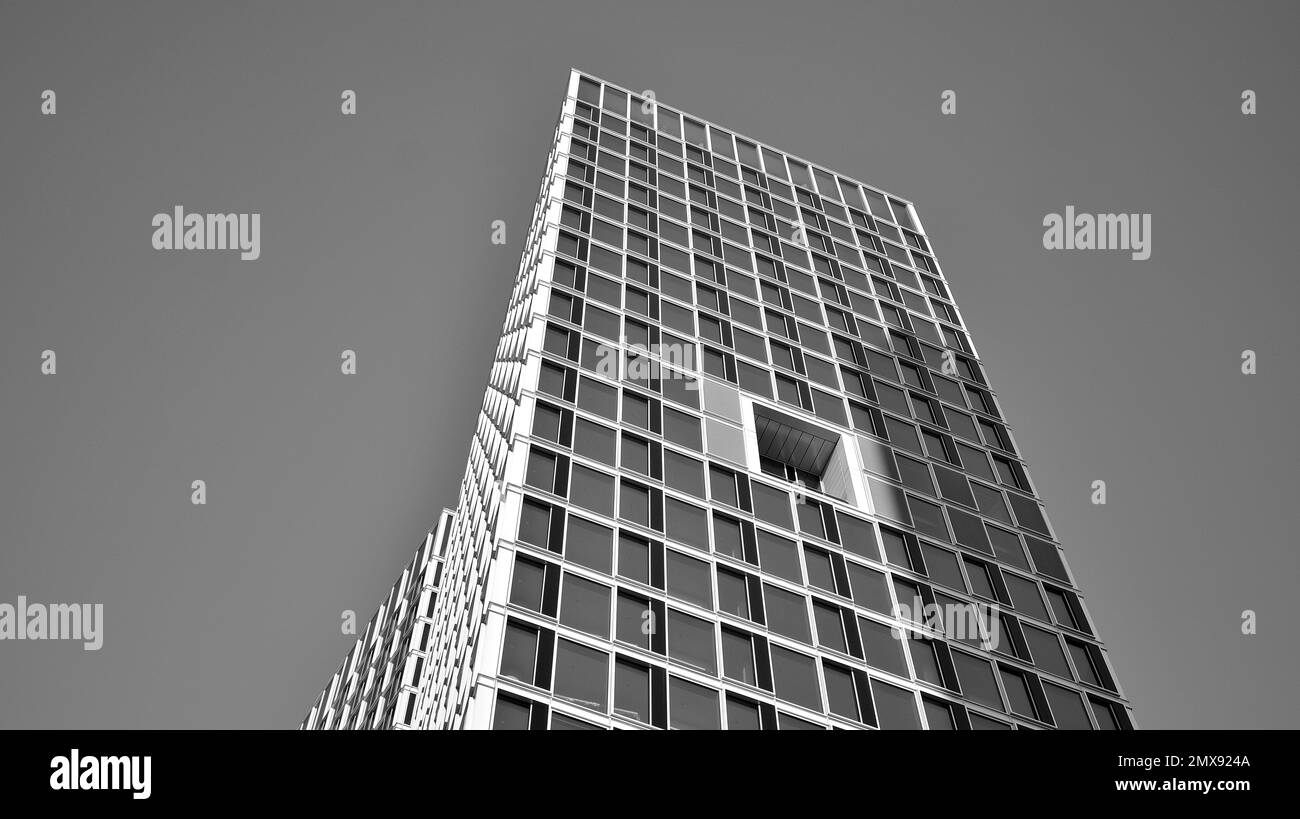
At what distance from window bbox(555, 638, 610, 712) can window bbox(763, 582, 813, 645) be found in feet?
22.6

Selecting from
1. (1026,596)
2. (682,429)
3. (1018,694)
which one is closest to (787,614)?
(1018,694)

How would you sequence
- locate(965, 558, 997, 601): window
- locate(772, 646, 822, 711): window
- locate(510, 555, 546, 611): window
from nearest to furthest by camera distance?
locate(510, 555, 546, 611): window, locate(772, 646, 822, 711): window, locate(965, 558, 997, 601): window

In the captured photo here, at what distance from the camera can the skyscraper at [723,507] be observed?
35.1m

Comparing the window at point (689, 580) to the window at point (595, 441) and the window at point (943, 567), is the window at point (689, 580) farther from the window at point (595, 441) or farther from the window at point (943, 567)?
the window at point (943, 567)

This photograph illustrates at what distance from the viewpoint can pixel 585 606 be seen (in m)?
35.2

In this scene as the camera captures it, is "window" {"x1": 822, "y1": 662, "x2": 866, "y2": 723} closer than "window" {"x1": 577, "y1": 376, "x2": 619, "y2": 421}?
Yes

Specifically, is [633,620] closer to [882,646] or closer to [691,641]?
[691,641]

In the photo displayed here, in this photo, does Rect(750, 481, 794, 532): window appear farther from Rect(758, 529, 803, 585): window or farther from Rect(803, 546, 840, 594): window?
Rect(803, 546, 840, 594): window

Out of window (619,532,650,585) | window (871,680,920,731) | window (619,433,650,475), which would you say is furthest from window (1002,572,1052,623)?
window (619,532,650,585)

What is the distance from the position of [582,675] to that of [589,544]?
5599mm

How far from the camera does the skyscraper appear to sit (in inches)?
1383

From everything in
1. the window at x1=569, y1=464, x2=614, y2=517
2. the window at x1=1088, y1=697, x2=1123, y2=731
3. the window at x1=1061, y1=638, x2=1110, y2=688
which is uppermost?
the window at x1=569, y1=464, x2=614, y2=517

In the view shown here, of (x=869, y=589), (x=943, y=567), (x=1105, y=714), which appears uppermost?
(x=943, y=567)
